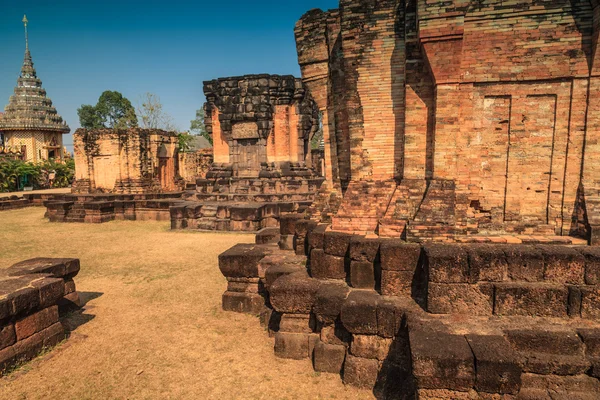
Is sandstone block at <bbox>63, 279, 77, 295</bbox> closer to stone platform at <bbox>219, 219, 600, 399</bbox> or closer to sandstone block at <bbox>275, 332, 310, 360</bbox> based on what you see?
stone platform at <bbox>219, 219, 600, 399</bbox>

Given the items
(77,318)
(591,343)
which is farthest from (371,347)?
(77,318)

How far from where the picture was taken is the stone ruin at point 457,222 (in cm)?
348

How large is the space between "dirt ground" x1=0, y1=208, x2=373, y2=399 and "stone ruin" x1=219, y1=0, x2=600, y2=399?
1.21ft

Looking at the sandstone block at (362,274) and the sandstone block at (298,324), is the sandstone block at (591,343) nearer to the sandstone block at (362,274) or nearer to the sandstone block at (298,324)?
the sandstone block at (362,274)

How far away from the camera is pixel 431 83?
16.6 feet

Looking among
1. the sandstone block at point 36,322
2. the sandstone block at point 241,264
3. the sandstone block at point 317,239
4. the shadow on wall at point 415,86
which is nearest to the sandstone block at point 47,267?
the sandstone block at point 36,322

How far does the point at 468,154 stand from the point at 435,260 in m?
1.82

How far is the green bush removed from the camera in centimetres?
2902

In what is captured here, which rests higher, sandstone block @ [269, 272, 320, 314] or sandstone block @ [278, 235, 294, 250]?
sandstone block @ [278, 235, 294, 250]

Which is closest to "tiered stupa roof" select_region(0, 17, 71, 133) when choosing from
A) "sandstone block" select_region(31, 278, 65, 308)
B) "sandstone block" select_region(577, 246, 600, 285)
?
"sandstone block" select_region(31, 278, 65, 308)

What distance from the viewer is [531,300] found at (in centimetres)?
386

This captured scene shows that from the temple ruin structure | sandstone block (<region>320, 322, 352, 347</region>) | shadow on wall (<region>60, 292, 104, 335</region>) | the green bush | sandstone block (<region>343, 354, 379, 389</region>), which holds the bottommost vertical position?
shadow on wall (<region>60, 292, 104, 335</region>)

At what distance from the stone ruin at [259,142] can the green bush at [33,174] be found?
22164mm

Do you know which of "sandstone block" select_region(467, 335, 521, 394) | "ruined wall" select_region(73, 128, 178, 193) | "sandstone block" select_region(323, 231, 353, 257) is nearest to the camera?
"sandstone block" select_region(467, 335, 521, 394)
